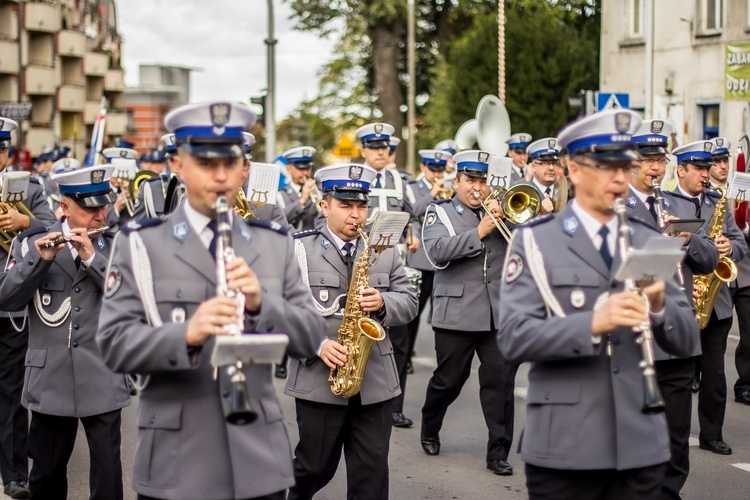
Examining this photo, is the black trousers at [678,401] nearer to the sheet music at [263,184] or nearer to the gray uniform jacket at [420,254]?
the sheet music at [263,184]

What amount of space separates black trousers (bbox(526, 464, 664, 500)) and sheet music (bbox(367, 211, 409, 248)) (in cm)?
218

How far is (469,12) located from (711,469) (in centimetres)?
3458

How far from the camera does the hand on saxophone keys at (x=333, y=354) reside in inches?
255

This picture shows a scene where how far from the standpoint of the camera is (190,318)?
432cm

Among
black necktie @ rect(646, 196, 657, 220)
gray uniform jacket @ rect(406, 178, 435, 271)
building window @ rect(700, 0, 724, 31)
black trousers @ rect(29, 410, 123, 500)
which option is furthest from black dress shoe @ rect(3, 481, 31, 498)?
building window @ rect(700, 0, 724, 31)

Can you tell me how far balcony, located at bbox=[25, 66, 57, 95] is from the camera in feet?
213

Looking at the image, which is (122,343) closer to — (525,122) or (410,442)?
(410,442)

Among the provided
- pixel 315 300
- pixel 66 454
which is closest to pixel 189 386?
pixel 315 300

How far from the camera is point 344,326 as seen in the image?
6.75m

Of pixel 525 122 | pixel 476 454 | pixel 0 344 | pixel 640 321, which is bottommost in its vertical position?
pixel 476 454

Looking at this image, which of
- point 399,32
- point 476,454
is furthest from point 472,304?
point 399,32

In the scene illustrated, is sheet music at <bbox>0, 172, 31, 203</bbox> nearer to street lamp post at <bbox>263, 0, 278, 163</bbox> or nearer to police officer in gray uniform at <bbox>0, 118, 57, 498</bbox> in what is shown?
police officer in gray uniform at <bbox>0, 118, 57, 498</bbox>

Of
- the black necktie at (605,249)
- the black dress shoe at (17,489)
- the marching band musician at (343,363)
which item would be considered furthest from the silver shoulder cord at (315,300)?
the black dress shoe at (17,489)

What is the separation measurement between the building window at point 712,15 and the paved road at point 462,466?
57.0ft
